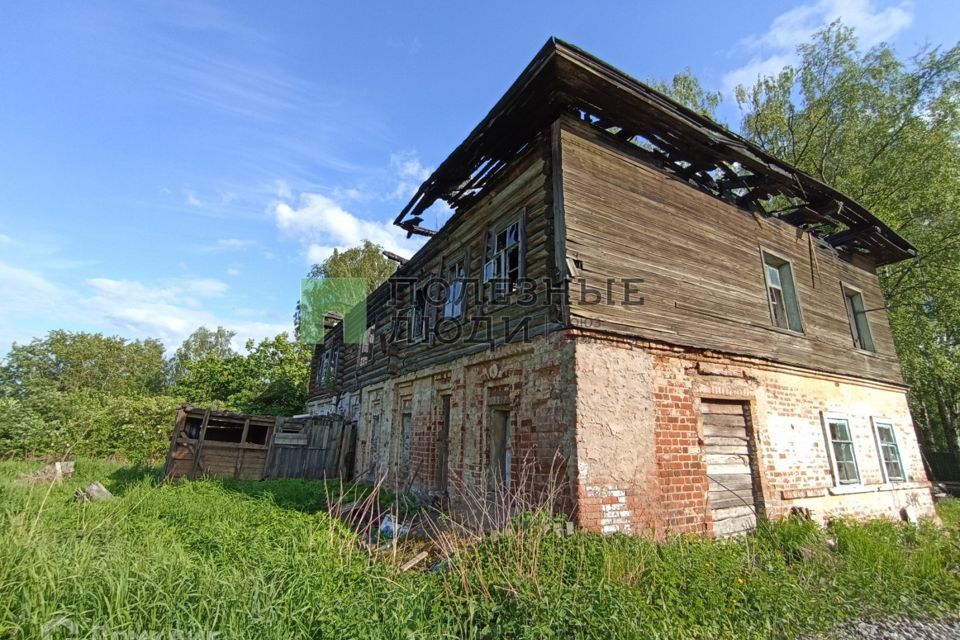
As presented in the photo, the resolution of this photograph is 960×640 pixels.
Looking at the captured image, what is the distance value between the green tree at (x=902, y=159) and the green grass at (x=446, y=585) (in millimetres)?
14181

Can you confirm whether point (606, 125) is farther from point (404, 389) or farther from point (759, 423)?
point (404, 389)

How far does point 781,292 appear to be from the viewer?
29.9 ft

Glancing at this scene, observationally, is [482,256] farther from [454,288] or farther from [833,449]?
[833,449]

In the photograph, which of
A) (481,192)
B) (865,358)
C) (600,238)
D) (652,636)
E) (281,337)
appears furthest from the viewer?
(281,337)

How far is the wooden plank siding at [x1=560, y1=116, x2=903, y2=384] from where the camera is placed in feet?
20.8

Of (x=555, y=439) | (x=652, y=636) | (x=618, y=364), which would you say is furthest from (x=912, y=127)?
(x=652, y=636)

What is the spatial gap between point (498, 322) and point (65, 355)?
1707 inches

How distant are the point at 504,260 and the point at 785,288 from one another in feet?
21.2

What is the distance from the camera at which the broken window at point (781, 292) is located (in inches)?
345

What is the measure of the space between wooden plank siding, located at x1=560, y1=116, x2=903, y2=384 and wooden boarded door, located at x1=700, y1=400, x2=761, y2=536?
3.78 feet

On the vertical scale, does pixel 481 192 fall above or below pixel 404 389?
above

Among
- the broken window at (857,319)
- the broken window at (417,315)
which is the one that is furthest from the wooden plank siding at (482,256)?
the broken window at (857,319)

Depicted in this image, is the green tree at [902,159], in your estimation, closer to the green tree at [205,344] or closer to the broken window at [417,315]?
the broken window at [417,315]

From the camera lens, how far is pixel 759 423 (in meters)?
7.09
